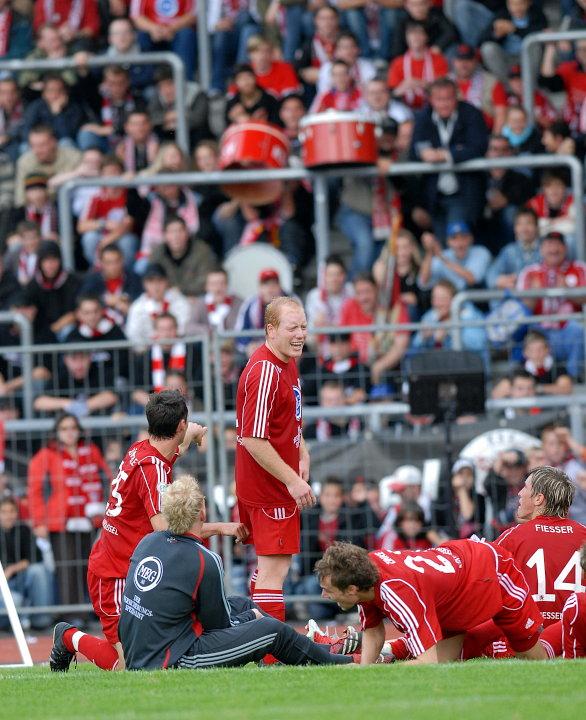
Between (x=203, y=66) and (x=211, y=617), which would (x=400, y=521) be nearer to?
(x=211, y=617)

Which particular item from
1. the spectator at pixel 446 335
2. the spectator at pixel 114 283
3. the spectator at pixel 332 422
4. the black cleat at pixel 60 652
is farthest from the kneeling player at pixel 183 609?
the spectator at pixel 114 283

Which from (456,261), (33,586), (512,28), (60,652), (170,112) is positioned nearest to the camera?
(60,652)

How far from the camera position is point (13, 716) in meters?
7.46

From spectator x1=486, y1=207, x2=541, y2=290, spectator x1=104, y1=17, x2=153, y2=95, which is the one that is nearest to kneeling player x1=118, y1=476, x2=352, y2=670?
spectator x1=486, y1=207, x2=541, y2=290

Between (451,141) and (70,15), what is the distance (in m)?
5.84

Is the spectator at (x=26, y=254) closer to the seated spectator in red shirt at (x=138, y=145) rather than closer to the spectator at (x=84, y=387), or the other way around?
the seated spectator in red shirt at (x=138, y=145)

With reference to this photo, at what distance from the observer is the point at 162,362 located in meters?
14.1

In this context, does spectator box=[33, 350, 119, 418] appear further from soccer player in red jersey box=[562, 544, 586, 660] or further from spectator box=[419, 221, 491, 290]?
soccer player in red jersey box=[562, 544, 586, 660]

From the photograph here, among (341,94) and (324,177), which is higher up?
(341,94)

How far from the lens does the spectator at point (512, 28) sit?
19375 millimetres

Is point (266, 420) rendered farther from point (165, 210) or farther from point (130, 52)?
point (130, 52)

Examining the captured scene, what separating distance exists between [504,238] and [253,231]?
2.71 m

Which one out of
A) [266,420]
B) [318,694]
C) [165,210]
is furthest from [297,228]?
[318,694]

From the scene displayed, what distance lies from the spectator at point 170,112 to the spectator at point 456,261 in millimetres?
3459
